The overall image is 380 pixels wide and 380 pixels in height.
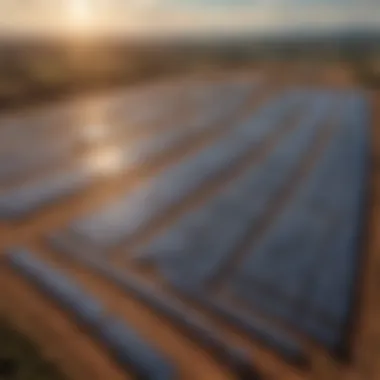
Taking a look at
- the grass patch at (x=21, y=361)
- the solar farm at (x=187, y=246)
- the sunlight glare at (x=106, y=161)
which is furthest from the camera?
the sunlight glare at (x=106, y=161)

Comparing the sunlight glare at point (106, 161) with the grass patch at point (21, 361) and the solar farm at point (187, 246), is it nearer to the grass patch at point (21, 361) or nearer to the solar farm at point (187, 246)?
the solar farm at point (187, 246)

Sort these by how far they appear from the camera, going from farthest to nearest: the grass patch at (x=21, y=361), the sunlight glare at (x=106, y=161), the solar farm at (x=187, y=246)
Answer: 1. the sunlight glare at (x=106, y=161)
2. the solar farm at (x=187, y=246)
3. the grass patch at (x=21, y=361)

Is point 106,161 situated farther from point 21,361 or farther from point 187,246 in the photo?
point 21,361

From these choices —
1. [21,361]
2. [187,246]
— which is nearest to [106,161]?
[187,246]

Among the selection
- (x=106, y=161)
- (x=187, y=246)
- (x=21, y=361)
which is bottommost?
(x=21, y=361)

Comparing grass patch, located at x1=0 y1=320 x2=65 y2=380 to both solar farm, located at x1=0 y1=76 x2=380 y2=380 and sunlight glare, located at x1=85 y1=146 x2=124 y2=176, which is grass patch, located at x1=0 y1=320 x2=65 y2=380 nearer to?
solar farm, located at x1=0 y1=76 x2=380 y2=380

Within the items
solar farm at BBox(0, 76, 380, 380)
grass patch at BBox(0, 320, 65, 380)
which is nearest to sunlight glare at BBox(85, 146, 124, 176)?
solar farm at BBox(0, 76, 380, 380)

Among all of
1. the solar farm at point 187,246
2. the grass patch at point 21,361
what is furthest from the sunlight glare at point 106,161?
the grass patch at point 21,361

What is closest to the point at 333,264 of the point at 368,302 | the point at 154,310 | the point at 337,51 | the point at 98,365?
the point at 368,302

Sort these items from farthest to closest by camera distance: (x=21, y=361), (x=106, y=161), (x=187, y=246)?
1. (x=106, y=161)
2. (x=187, y=246)
3. (x=21, y=361)
